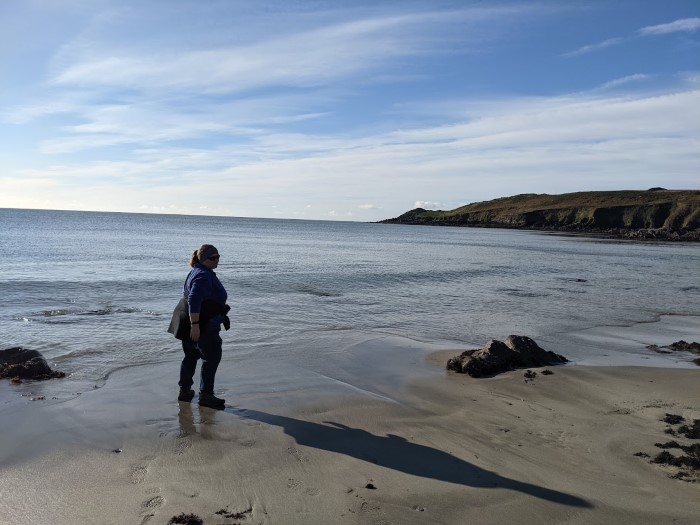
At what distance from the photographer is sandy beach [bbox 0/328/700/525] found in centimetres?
471

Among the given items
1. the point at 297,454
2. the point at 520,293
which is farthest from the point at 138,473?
the point at 520,293

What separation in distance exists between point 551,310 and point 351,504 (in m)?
15.2

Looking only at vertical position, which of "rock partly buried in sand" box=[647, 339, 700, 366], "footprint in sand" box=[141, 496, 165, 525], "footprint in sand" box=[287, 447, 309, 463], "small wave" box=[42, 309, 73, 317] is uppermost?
"small wave" box=[42, 309, 73, 317]

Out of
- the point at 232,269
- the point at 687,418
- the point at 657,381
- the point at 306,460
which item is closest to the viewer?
the point at 306,460

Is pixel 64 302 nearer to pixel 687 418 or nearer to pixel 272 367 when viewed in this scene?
pixel 272 367

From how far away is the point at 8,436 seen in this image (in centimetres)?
607

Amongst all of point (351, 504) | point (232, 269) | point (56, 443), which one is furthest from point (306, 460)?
point (232, 269)

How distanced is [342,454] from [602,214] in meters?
127

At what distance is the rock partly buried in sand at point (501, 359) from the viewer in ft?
32.0

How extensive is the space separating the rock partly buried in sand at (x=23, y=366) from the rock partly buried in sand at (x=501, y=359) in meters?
6.81

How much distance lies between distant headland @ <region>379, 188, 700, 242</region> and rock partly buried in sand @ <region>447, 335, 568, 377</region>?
283 ft

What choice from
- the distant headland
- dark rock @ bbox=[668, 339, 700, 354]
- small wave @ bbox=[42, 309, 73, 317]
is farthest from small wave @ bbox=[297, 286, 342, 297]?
the distant headland

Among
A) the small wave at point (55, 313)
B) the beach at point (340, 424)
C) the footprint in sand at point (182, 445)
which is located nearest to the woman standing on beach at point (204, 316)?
the beach at point (340, 424)

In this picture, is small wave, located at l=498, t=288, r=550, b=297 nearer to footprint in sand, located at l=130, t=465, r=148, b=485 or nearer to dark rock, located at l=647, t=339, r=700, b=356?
dark rock, located at l=647, t=339, r=700, b=356
